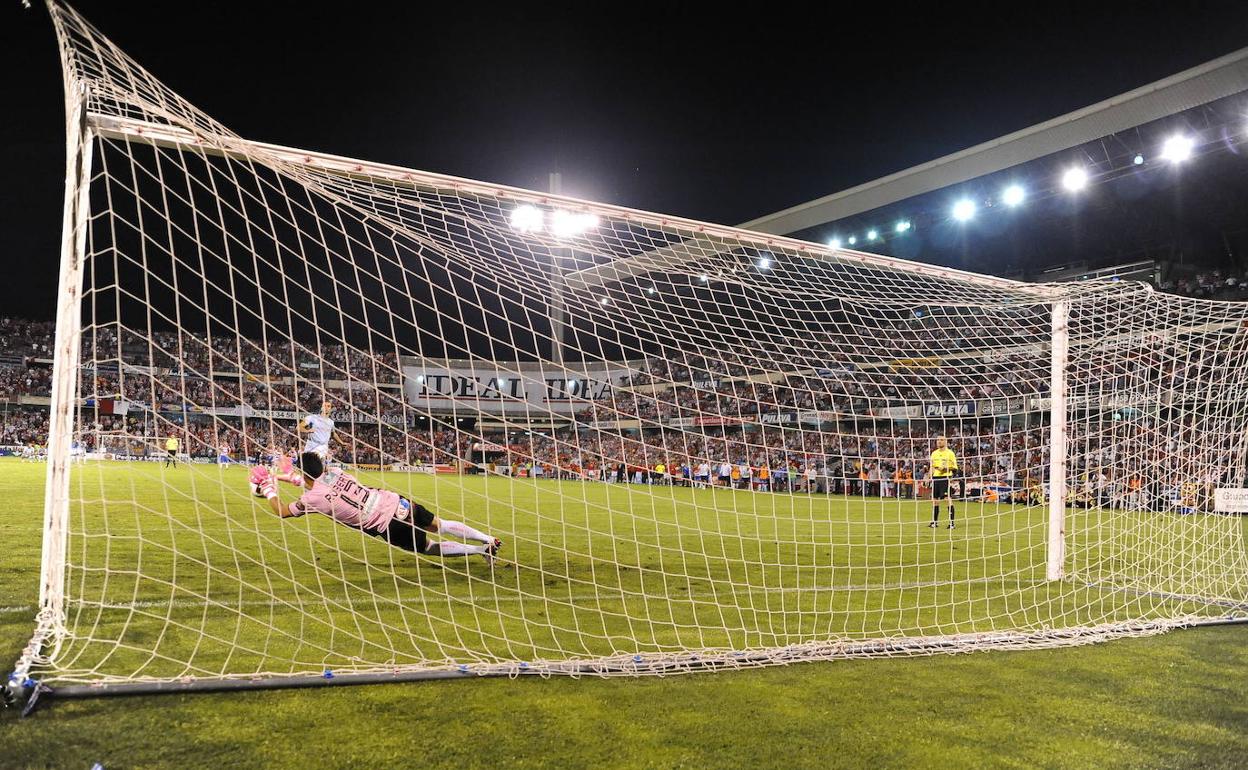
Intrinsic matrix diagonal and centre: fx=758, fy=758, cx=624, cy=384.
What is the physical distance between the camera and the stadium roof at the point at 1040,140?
16.1 meters

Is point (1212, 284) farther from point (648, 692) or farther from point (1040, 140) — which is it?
point (648, 692)

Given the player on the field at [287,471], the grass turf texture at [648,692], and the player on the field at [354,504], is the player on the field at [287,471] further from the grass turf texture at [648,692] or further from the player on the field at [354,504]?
the grass turf texture at [648,692]

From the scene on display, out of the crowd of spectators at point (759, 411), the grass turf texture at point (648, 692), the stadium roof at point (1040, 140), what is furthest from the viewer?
the stadium roof at point (1040, 140)

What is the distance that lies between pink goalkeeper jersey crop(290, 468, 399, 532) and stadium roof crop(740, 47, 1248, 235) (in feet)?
61.4

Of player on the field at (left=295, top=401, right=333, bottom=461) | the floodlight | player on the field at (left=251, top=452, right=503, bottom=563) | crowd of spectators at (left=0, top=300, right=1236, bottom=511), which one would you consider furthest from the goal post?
player on the field at (left=295, top=401, right=333, bottom=461)

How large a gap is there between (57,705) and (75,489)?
12956 mm

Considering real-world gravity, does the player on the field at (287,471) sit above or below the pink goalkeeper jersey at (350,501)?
above

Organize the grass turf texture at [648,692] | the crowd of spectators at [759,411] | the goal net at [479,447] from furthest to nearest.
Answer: the crowd of spectators at [759,411], the goal net at [479,447], the grass turf texture at [648,692]

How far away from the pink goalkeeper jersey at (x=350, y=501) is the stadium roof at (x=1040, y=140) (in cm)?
1871

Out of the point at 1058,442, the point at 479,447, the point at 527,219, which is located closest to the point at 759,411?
the point at 1058,442

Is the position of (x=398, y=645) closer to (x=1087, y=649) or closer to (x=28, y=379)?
(x=1087, y=649)

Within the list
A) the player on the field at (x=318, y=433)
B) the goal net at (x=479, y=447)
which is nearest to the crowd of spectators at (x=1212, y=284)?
the goal net at (x=479, y=447)

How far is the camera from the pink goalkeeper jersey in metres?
5.69

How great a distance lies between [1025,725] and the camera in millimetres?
3154
